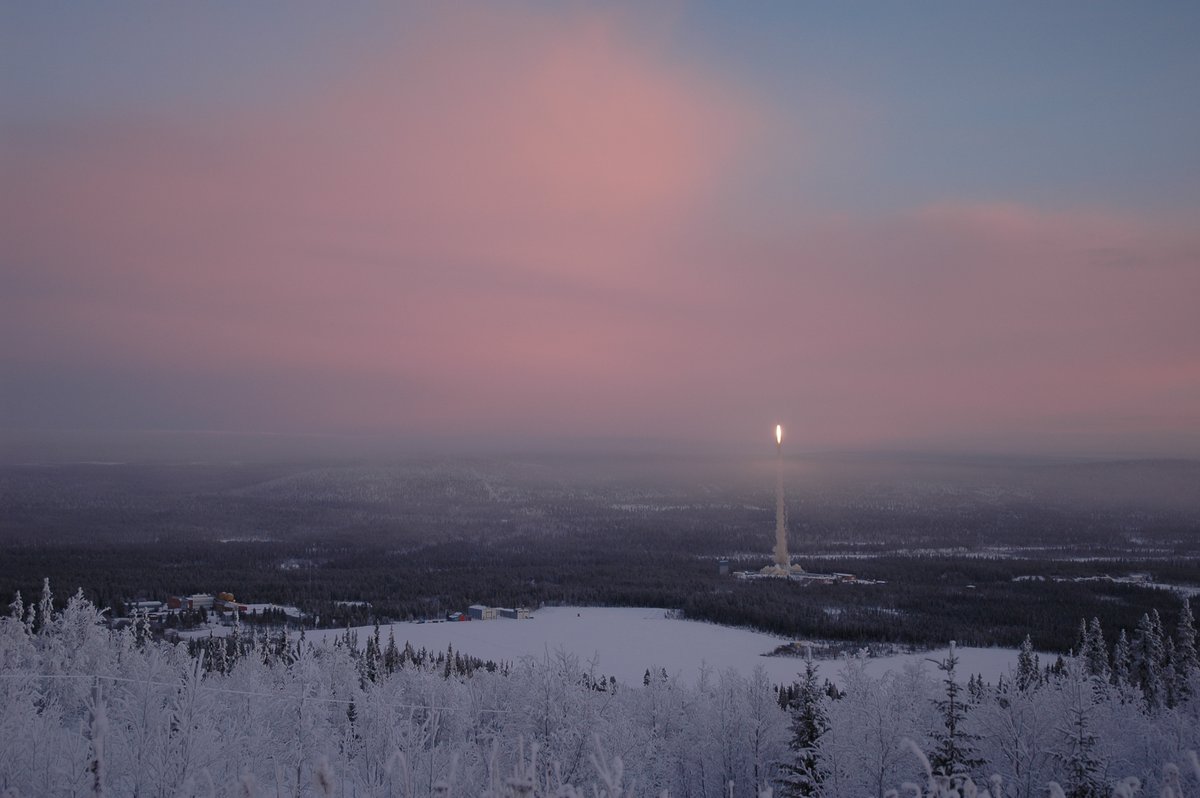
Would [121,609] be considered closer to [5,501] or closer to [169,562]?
[169,562]

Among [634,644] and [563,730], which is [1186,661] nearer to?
[563,730]

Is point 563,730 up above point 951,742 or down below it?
below

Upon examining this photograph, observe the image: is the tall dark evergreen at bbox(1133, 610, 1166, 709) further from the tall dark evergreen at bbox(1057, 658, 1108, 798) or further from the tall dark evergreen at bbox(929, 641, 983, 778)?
the tall dark evergreen at bbox(929, 641, 983, 778)

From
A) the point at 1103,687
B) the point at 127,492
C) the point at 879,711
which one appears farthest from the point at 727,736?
the point at 127,492

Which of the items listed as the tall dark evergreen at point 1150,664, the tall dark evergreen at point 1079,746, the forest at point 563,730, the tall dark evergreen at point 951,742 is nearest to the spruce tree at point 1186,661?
the forest at point 563,730

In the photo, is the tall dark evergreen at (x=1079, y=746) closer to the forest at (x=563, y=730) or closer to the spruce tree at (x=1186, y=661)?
the forest at (x=563, y=730)

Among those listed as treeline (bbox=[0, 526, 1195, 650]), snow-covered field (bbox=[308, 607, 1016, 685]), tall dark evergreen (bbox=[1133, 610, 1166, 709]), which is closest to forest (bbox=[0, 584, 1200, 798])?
tall dark evergreen (bbox=[1133, 610, 1166, 709])

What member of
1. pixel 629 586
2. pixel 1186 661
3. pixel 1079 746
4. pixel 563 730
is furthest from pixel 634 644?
pixel 1079 746
